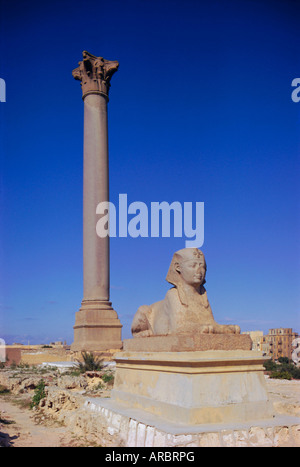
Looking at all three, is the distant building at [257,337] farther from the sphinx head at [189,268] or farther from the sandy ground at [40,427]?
the sphinx head at [189,268]

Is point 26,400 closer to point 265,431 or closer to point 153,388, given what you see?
point 153,388

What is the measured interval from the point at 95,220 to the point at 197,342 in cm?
1139

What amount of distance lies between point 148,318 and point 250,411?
6.95 feet

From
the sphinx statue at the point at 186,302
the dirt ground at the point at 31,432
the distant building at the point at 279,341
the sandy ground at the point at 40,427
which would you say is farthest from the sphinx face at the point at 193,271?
the distant building at the point at 279,341

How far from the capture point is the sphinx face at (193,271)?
6148 millimetres

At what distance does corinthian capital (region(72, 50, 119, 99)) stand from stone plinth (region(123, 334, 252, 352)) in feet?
44.4

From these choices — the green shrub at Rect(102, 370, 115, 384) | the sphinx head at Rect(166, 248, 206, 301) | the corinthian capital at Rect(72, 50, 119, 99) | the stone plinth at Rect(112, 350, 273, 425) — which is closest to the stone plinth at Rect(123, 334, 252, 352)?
the stone plinth at Rect(112, 350, 273, 425)

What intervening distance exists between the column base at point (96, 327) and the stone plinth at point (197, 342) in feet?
31.2

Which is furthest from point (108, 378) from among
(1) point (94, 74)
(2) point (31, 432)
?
(1) point (94, 74)

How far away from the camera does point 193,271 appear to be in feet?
20.2

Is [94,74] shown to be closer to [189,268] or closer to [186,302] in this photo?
[189,268]

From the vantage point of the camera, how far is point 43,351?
22.0 metres

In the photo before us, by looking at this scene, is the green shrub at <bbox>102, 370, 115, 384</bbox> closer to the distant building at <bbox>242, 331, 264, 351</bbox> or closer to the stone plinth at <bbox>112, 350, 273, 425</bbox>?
the stone plinth at <bbox>112, 350, 273, 425</bbox>

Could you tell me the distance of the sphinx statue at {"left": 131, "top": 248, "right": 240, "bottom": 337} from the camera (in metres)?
5.96
